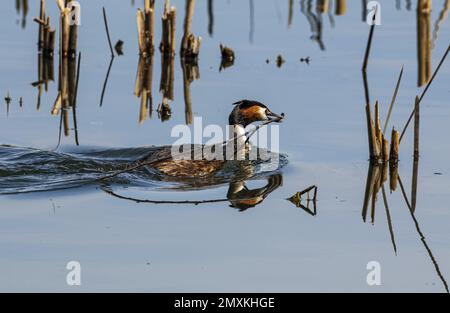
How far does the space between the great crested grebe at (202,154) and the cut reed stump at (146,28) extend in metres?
3.80

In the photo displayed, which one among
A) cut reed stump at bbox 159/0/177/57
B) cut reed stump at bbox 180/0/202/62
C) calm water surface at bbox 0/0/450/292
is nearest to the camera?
calm water surface at bbox 0/0/450/292

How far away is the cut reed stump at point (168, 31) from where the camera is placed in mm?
15500

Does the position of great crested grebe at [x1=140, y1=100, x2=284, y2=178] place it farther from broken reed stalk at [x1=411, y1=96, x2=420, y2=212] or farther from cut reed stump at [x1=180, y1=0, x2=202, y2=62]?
cut reed stump at [x1=180, y1=0, x2=202, y2=62]

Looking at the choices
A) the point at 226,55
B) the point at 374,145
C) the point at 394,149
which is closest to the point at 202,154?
the point at 374,145

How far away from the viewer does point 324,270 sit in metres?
8.20

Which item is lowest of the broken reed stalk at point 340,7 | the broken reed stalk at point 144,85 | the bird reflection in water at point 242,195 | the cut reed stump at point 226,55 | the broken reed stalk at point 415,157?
the bird reflection in water at point 242,195

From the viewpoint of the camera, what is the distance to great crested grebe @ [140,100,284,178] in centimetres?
1127

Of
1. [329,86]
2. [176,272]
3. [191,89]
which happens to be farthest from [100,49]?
[176,272]

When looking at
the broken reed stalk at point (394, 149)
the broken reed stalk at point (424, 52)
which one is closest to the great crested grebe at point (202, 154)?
the broken reed stalk at point (394, 149)

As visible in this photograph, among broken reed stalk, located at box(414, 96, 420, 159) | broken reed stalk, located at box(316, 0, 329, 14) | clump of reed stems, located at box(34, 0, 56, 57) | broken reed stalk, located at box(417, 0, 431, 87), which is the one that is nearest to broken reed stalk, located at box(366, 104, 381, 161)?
broken reed stalk, located at box(414, 96, 420, 159)

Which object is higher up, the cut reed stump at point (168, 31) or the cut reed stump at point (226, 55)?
the cut reed stump at point (168, 31)

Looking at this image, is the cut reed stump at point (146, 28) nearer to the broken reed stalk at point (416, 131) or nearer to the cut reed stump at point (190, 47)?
the cut reed stump at point (190, 47)

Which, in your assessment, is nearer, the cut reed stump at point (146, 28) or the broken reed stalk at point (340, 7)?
the cut reed stump at point (146, 28)

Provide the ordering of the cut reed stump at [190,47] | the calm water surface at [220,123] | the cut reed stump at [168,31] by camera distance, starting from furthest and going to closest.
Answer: the cut reed stump at [190,47] < the cut reed stump at [168,31] < the calm water surface at [220,123]
